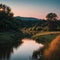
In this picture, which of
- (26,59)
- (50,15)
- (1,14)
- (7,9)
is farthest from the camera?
(50,15)

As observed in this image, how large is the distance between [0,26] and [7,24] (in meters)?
5.72

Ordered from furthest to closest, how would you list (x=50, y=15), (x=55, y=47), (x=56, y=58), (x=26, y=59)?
(x=50, y=15)
(x=26, y=59)
(x=55, y=47)
(x=56, y=58)

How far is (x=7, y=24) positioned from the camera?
117m

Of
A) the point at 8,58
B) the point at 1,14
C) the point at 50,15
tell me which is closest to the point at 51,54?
the point at 8,58

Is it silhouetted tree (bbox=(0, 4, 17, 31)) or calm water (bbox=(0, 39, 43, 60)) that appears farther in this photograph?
silhouetted tree (bbox=(0, 4, 17, 31))

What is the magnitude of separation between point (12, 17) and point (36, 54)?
307ft

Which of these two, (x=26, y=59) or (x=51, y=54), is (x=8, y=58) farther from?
(x=51, y=54)

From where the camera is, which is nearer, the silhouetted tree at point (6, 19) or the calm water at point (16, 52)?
the calm water at point (16, 52)

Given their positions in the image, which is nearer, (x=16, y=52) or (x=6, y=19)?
(x=16, y=52)

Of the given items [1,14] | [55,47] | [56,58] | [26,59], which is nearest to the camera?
[56,58]

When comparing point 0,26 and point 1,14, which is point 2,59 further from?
point 1,14

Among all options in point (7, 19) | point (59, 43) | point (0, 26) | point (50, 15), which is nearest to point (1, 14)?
point (7, 19)

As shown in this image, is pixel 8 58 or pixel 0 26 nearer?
pixel 8 58

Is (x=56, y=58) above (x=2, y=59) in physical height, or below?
above
